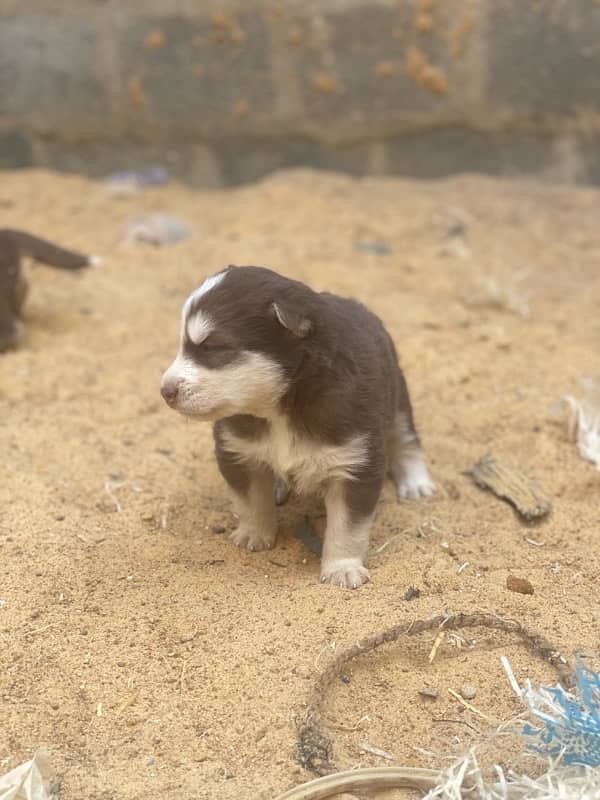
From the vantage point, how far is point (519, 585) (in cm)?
351

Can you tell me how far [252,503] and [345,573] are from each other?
20.8 inches

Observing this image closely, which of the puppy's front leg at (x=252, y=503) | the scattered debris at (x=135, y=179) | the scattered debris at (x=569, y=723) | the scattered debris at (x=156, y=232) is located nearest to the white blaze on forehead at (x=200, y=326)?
the puppy's front leg at (x=252, y=503)

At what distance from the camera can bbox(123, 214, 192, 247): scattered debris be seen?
7.89 metres

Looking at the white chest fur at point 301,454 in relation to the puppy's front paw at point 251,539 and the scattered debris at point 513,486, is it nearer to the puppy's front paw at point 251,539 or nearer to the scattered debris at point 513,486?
the puppy's front paw at point 251,539

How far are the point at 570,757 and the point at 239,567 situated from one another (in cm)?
162

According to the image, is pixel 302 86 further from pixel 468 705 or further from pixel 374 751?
pixel 374 751

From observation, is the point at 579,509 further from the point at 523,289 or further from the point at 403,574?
the point at 523,289

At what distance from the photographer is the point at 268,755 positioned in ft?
8.90

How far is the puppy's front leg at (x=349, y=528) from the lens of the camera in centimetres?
368

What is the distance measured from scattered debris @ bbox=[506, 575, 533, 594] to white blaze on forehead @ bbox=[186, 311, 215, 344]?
1424mm

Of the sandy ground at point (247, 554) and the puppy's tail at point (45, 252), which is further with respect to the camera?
the puppy's tail at point (45, 252)

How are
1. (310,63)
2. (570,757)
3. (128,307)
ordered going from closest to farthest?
(570,757) < (128,307) < (310,63)

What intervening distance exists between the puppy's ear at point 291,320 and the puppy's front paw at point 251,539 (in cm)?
96

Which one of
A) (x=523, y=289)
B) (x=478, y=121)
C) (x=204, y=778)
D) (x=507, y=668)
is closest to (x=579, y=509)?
(x=507, y=668)
